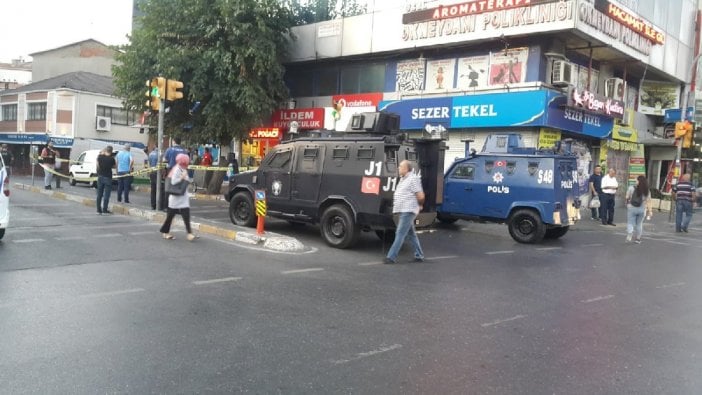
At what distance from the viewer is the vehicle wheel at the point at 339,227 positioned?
10.5 metres

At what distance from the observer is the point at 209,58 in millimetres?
20562

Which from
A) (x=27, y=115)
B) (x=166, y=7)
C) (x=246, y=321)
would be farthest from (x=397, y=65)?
(x=27, y=115)

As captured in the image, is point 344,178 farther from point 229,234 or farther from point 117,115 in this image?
point 117,115

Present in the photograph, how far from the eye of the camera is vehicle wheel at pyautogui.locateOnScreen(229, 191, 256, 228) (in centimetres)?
1241

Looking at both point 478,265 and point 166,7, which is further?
point 166,7

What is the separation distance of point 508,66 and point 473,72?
53.6 inches

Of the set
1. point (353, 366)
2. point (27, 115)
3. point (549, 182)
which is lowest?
point (353, 366)

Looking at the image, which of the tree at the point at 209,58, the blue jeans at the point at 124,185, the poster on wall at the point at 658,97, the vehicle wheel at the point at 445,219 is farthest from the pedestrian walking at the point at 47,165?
the poster on wall at the point at 658,97

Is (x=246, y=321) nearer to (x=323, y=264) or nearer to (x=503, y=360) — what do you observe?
(x=503, y=360)

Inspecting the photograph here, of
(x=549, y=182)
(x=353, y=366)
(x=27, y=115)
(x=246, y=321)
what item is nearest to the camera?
(x=353, y=366)

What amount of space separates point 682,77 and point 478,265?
20924mm

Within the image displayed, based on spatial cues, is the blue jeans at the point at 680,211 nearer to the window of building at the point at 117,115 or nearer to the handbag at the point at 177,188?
the handbag at the point at 177,188

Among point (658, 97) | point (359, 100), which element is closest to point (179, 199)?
point (359, 100)

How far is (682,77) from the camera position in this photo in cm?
2520
